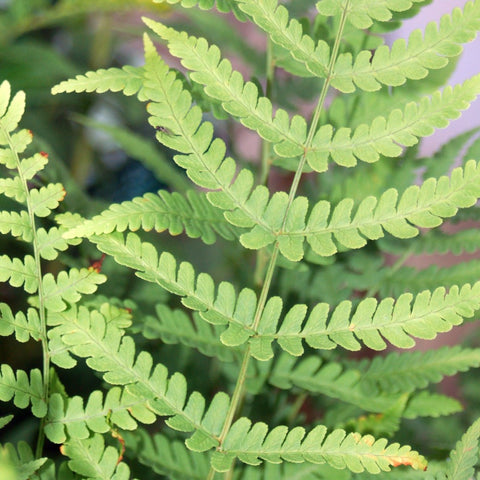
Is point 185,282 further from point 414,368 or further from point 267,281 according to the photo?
point 414,368

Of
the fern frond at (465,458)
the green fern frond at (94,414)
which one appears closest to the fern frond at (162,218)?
the green fern frond at (94,414)

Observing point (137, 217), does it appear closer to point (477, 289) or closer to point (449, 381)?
point (477, 289)

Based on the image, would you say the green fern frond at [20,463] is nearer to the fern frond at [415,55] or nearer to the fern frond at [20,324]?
the fern frond at [20,324]

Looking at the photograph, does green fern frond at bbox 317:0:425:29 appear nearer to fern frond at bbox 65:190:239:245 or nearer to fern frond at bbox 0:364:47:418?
fern frond at bbox 65:190:239:245

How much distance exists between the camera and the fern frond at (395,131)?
395 mm

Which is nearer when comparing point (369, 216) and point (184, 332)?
point (369, 216)

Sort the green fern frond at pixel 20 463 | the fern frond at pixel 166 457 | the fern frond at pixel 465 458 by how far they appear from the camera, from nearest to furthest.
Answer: the green fern frond at pixel 20 463, the fern frond at pixel 465 458, the fern frond at pixel 166 457

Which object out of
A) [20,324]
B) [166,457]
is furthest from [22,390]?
[166,457]

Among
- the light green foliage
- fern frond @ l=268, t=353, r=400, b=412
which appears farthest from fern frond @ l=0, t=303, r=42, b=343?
fern frond @ l=268, t=353, r=400, b=412

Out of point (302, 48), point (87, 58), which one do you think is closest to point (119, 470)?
point (302, 48)

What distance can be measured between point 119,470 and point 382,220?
22cm

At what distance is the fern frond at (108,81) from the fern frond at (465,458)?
11.6 inches

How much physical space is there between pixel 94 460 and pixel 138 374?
0.06 meters

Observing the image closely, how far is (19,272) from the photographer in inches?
16.4
